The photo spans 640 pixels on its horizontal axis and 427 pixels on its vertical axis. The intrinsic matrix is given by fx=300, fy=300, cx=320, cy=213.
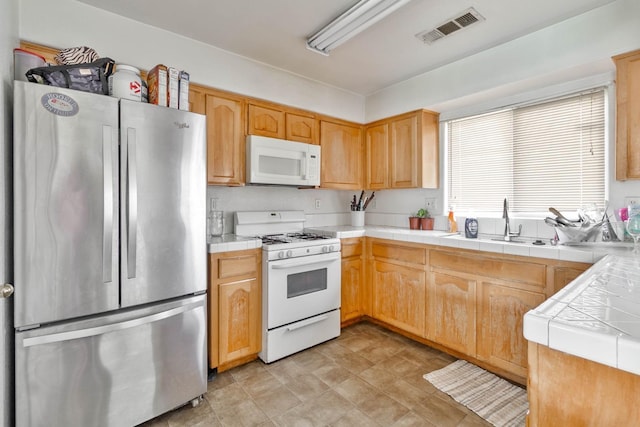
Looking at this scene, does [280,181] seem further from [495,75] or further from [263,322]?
[495,75]

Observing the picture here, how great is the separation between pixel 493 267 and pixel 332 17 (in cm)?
210

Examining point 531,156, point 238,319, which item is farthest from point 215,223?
point 531,156

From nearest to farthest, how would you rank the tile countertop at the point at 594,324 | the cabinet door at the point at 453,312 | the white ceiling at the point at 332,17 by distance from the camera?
1. the tile countertop at the point at 594,324
2. the white ceiling at the point at 332,17
3. the cabinet door at the point at 453,312

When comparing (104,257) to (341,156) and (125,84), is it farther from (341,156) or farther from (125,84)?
(341,156)

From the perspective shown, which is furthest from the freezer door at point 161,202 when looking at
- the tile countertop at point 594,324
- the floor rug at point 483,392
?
the floor rug at point 483,392

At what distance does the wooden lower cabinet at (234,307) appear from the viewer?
2172 millimetres

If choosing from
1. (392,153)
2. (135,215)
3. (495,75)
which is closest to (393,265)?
(392,153)

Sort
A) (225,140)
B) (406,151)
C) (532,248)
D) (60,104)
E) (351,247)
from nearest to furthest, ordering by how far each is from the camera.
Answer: (60,104)
(532,248)
(225,140)
(351,247)
(406,151)

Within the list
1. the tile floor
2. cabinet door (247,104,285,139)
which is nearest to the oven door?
the tile floor

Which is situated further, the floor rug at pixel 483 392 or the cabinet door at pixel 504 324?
the cabinet door at pixel 504 324

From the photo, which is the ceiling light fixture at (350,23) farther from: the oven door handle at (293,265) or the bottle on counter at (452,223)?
the bottle on counter at (452,223)

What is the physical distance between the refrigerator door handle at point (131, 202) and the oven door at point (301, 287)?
0.98 m

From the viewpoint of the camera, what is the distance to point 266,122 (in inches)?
109

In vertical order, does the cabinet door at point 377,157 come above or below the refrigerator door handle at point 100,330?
above
